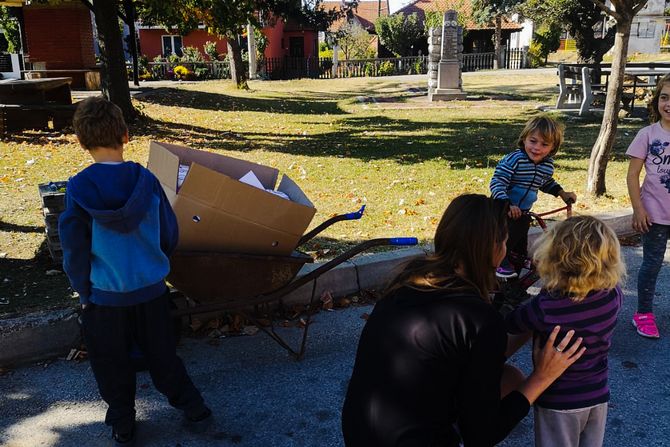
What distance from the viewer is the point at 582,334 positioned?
85.7 inches

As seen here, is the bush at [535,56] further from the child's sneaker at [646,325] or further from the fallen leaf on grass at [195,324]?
the fallen leaf on grass at [195,324]

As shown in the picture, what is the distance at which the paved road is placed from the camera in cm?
299

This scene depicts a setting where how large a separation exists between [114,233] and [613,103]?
558 centimetres

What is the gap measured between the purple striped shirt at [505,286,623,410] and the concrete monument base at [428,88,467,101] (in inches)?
712

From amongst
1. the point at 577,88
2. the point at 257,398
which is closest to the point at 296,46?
the point at 577,88

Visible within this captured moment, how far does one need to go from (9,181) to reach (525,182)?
671 centimetres

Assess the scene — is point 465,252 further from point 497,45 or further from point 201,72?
point 497,45

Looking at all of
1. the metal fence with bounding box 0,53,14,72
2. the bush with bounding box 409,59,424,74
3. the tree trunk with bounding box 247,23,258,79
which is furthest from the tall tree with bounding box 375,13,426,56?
the metal fence with bounding box 0,53,14,72

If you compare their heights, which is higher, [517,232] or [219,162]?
[219,162]

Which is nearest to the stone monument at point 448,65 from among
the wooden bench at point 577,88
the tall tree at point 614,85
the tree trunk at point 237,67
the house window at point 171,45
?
the wooden bench at point 577,88

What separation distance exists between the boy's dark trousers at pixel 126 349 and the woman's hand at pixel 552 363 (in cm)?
162

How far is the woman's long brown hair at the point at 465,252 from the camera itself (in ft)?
6.42

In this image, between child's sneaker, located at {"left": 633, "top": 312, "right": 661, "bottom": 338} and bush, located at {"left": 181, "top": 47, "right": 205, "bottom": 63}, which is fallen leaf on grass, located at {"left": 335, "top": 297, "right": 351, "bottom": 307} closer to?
child's sneaker, located at {"left": 633, "top": 312, "right": 661, "bottom": 338}

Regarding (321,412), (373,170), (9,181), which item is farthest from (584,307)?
(9,181)
